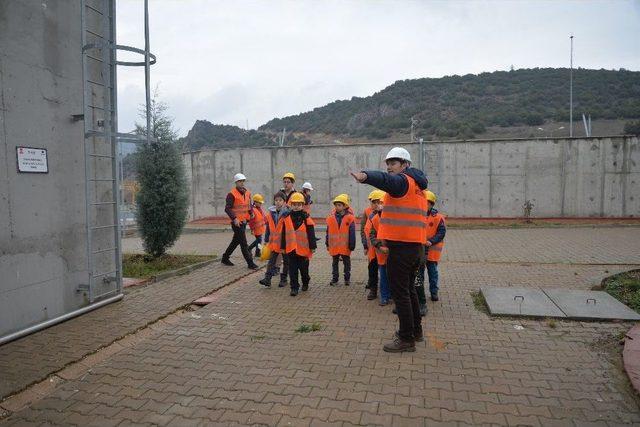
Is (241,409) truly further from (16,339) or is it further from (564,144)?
(564,144)

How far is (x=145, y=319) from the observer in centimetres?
612

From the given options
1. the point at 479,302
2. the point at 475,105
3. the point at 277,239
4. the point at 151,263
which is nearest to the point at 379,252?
the point at 479,302

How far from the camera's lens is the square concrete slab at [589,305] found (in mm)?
5863

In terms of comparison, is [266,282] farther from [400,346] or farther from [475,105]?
[475,105]

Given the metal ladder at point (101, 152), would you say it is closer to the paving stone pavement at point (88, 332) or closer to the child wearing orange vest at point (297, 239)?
the paving stone pavement at point (88, 332)

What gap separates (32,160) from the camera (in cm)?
544

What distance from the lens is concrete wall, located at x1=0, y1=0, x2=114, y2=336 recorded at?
5.14 meters

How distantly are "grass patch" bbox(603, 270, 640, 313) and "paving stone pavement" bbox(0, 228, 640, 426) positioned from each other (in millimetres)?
1245

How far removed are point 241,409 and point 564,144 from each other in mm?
21363

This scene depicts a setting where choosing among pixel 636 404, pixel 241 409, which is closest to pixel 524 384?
pixel 636 404

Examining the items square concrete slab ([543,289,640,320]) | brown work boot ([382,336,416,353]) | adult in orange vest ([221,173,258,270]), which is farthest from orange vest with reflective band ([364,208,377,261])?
adult in orange vest ([221,173,258,270])

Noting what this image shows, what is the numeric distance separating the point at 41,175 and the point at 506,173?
1986 cm

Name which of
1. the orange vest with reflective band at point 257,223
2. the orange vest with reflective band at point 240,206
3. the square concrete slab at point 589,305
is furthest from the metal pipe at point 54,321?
the square concrete slab at point 589,305

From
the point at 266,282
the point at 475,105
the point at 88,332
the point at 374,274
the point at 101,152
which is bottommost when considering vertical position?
the point at 88,332
